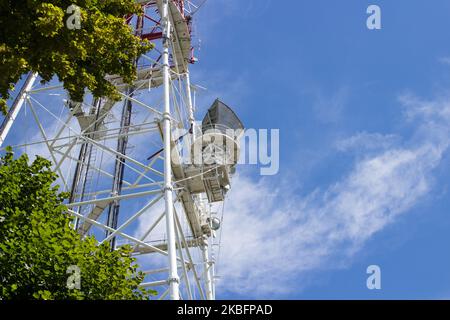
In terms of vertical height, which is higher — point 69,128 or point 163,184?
point 69,128

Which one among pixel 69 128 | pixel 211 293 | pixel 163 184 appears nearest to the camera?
pixel 163 184

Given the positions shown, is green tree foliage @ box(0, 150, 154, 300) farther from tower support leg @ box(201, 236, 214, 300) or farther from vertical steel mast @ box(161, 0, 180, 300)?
tower support leg @ box(201, 236, 214, 300)

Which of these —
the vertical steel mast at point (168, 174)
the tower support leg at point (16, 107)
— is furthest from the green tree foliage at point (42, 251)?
the tower support leg at point (16, 107)

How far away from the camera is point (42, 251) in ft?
41.4

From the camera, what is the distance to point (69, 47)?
12359 millimetres

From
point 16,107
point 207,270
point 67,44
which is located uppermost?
point 16,107

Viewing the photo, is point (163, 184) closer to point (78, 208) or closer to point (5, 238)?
point (78, 208)

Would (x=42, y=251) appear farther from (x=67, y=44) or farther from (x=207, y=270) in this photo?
(x=207, y=270)

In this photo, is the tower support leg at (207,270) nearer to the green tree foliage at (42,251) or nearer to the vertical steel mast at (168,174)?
the vertical steel mast at (168,174)

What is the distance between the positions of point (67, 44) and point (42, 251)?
14.4 ft

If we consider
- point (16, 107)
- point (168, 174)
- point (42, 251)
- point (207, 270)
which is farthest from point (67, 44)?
point (207, 270)

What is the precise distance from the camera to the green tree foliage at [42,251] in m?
12.3
